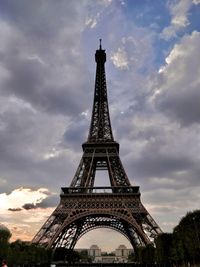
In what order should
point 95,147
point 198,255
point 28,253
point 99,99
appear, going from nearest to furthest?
point 198,255
point 28,253
point 95,147
point 99,99

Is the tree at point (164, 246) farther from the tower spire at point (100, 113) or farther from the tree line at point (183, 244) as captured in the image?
the tower spire at point (100, 113)

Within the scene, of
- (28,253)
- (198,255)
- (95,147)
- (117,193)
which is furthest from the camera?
(95,147)

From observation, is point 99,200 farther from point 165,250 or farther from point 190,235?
point 190,235

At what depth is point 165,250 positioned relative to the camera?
59438mm

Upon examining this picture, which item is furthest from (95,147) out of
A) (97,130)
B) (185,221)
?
(185,221)

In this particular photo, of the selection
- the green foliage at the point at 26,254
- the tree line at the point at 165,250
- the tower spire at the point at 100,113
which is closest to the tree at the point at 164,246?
the tree line at the point at 165,250

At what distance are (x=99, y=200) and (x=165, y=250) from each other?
16.8 m

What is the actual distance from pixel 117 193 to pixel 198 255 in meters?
22.3

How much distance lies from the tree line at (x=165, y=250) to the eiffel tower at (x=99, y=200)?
8.84 ft

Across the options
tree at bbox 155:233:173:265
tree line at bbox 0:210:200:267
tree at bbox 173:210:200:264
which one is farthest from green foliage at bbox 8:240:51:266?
tree at bbox 173:210:200:264

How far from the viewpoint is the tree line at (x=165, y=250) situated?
50.9m

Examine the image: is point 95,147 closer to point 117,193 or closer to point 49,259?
point 117,193

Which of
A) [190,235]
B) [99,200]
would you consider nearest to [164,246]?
[190,235]

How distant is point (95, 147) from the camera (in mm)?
80062
